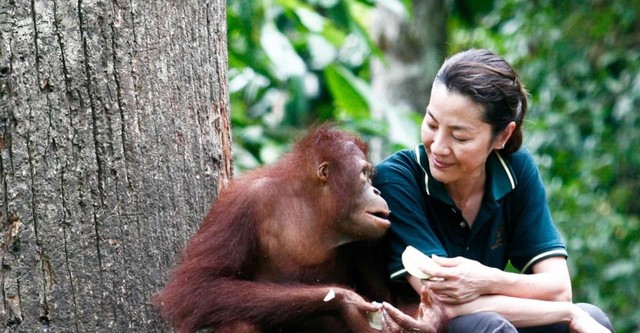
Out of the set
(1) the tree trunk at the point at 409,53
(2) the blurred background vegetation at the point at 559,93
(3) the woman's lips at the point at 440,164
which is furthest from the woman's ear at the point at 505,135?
(1) the tree trunk at the point at 409,53

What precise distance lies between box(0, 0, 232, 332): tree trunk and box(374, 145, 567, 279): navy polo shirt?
0.84 meters

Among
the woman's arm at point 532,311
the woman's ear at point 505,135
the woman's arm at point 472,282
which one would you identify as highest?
the woman's ear at point 505,135

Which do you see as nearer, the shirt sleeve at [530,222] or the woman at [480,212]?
the woman at [480,212]

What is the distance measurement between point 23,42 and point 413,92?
5.86 metres

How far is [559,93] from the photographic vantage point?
10.1m

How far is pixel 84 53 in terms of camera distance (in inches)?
140

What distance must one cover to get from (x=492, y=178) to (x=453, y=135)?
35 cm

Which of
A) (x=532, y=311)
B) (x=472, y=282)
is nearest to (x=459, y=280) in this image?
(x=472, y=282)

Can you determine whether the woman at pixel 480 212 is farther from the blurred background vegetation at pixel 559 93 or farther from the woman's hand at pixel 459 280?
the blurred background vegetation at pixel 559 93

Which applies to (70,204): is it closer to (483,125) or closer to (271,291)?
(271,291)

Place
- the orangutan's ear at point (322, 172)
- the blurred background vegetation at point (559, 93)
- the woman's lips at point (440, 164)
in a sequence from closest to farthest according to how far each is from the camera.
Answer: the woman's lips at point (440, 164)
the orangutan's ear at point (322, 172)
the blurred background vegetation at point (559, 93)

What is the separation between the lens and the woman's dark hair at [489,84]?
12.3 feet

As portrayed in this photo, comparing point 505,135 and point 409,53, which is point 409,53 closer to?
point 409,53

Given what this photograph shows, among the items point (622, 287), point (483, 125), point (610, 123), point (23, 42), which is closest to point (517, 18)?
point (610, 123)
